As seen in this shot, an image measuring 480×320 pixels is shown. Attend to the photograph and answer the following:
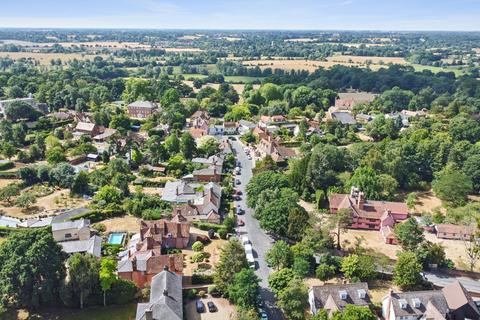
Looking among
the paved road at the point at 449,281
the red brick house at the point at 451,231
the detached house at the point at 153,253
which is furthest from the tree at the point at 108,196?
the red brick house at the point at 451,231

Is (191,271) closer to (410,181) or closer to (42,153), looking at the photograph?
(410,181)

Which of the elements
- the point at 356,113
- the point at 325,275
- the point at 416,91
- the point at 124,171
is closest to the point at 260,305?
the point at 325,275

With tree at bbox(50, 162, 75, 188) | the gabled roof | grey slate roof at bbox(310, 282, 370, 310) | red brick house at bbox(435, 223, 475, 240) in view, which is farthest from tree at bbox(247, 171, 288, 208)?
the gabled roof

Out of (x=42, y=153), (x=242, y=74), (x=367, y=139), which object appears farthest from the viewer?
(x=242, y=74)

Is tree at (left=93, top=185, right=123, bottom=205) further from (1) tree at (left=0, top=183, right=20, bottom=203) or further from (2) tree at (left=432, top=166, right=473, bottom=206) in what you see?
(2) tree at (left=432, top=166, right=473, bottom=206)

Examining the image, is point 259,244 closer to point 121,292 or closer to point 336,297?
point 336,297
